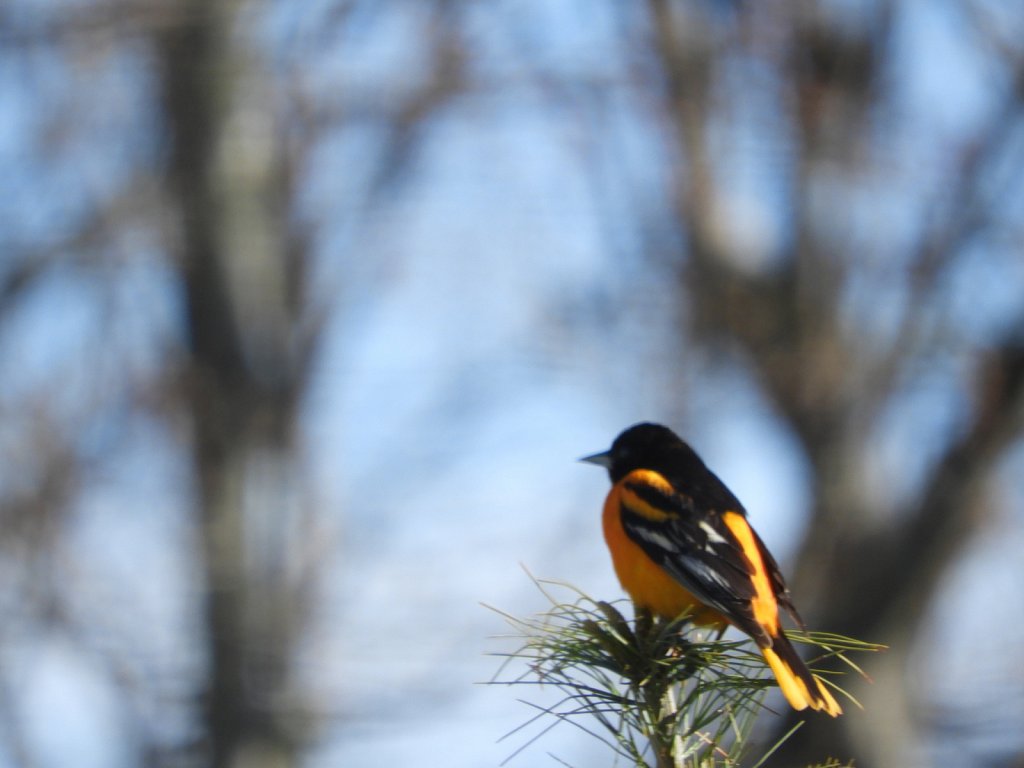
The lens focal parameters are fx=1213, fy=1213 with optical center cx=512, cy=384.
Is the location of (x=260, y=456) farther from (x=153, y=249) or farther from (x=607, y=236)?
(x=607, y=236)

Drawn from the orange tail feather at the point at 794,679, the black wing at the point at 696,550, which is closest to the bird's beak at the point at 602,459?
the black wing at the point at 696,550

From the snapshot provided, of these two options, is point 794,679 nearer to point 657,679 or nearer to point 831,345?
point 657,679

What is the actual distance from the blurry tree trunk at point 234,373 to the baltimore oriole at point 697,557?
278 cm

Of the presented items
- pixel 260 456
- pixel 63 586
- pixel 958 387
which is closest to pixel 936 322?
pixel 958 387

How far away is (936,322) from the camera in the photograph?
20.6 feet

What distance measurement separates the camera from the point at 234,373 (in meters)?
5.79

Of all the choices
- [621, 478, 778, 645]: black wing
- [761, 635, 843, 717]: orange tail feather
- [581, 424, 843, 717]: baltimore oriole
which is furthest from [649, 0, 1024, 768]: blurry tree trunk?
[761, 635, 843, 717]: orange tail feather

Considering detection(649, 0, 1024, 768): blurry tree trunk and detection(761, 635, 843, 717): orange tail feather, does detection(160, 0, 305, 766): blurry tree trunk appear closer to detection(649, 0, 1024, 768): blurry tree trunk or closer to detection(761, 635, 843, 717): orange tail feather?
detection(649, 0, 1024, 768): blurry tree trunk

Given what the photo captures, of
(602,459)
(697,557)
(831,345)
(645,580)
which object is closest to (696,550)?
(697,557)

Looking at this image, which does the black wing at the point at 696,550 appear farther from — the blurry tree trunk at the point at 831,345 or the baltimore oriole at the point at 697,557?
the blurry tree trunk at the point at 831,345

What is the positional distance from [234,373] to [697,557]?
3.41m

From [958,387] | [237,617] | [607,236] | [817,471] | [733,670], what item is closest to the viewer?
[733,670]

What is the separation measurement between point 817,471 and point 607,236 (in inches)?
78.4

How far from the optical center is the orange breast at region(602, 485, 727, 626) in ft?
9.37
